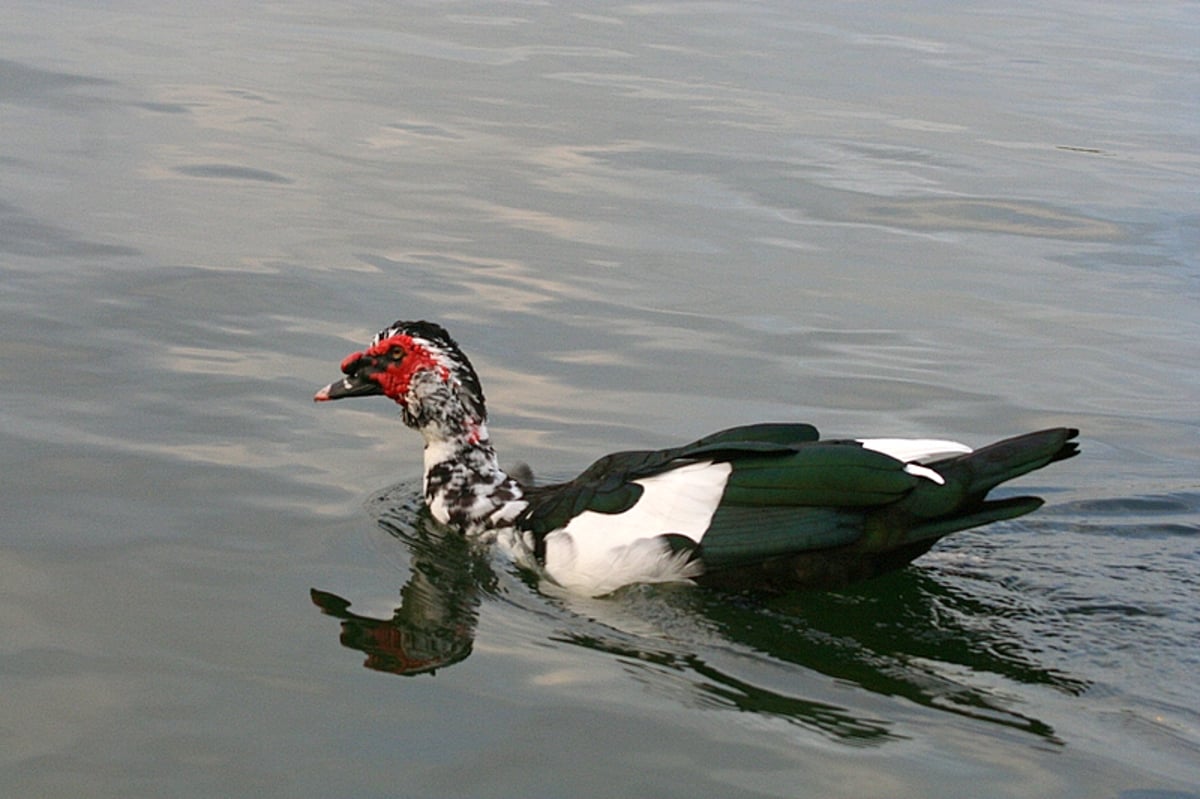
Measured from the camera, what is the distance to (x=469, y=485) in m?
7.33

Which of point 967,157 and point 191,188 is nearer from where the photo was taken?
point 191,188

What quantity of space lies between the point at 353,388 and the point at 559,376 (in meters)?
1.62

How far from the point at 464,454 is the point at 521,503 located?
39cm

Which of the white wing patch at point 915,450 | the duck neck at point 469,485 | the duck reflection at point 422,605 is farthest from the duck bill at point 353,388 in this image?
the white wing patch at point 915,450

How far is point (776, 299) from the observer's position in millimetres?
10328

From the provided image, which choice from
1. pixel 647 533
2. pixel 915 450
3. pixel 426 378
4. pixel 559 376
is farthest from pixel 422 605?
pixel 559 376

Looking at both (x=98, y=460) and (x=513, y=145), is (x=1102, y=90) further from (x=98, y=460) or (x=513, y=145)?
(x=98, y=460)

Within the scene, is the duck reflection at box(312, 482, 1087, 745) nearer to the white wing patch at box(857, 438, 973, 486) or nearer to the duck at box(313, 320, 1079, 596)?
the duck at box(313, 320, 1079, 596)

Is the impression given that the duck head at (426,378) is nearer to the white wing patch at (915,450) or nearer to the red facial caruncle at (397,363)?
the red facial caruncle at (397,363)

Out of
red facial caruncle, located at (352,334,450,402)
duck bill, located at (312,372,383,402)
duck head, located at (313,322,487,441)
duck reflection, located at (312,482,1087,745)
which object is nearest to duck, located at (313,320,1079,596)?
duck reflection, located at (312,482,1087,745)

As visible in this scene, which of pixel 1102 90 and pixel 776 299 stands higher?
pixel 1102 90

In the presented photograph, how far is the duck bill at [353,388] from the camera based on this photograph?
756 cm

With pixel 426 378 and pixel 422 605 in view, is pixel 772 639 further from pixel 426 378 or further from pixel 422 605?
pixel 426 378

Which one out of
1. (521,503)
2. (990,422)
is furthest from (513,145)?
(521,503)
